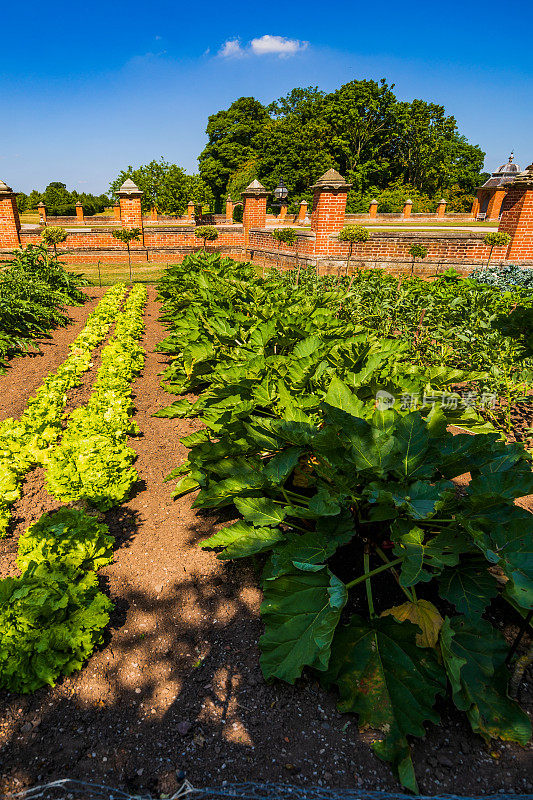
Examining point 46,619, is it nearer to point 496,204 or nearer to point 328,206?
point 328,206

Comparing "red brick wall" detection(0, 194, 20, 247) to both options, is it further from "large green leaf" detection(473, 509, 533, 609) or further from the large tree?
the large tree

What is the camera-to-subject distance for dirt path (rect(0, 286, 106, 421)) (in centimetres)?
541

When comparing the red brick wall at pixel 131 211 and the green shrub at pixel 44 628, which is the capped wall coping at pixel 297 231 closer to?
the red brick wall at pixel 131 211

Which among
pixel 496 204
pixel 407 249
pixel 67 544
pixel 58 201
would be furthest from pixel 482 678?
pixel 58 201

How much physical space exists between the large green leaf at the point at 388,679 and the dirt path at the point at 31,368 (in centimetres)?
451

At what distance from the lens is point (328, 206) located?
1420 cm

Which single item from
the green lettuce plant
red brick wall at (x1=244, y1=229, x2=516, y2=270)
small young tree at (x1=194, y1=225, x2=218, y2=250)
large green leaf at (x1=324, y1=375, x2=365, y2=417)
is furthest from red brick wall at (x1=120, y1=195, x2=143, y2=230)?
large green leaf at (x1=324, y1=375, x2=365, y2=417)

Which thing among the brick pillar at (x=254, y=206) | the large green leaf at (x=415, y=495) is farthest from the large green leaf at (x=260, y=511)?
the brick pillar at (x=254, y=206)

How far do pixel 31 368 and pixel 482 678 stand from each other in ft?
22.5

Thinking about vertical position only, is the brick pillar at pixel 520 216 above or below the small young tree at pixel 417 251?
above

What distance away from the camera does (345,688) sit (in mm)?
1886

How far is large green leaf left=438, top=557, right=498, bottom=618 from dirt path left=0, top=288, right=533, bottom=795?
0.46 metres

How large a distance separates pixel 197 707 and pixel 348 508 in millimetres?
1164

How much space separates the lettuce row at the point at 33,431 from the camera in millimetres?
3385
